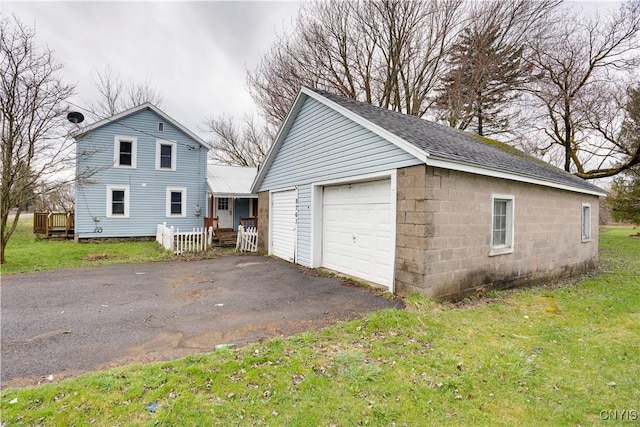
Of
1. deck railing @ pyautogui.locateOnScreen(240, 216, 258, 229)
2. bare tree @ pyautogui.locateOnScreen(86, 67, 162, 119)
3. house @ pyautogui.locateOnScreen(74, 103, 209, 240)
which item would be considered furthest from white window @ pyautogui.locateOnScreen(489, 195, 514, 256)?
bare tree @ pyautogui.locateOnScreen(86, 67, 162, 119)

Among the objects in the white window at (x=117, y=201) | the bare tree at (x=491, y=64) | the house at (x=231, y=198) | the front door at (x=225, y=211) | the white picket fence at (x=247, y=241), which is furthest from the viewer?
the front door at (x=225, y=211)

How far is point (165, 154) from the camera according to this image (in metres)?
16.7

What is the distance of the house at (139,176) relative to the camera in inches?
581

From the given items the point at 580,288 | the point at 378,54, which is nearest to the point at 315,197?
the point at 580,288

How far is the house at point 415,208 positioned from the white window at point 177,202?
8.86m

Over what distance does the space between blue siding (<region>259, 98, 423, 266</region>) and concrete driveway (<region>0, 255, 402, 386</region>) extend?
2523mm

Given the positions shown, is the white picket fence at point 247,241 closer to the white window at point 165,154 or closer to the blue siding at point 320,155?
the blue siding at point 320,155

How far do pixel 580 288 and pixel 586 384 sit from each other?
6.16 meters

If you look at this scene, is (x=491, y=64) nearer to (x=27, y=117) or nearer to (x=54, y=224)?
(x=27, y=117)

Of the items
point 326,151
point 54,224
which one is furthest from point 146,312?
point 54,224

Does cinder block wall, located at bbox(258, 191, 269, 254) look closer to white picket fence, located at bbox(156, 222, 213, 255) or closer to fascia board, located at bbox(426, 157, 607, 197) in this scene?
white picket fence, located at bbox(156, 222, 213, 255)

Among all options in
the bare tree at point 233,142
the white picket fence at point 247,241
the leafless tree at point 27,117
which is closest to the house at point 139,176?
the leafless tree at point 27,117

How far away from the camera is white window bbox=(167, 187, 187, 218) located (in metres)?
16.7

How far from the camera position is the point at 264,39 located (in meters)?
16.4
